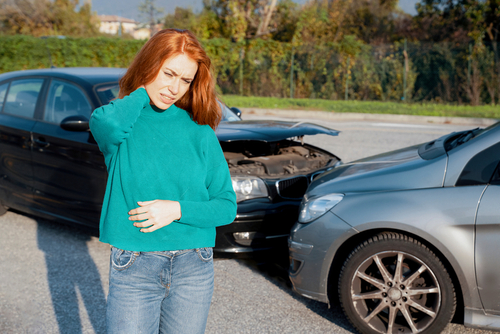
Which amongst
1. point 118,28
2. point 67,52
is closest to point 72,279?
point 67,52

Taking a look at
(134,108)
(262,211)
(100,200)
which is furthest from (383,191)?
(100,200)

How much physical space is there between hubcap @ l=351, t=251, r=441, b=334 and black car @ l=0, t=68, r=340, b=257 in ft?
3.56

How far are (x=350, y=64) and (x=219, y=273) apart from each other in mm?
17039

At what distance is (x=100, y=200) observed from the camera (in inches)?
176

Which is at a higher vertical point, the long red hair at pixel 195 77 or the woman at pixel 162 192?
the long red hair at pixel 195 77

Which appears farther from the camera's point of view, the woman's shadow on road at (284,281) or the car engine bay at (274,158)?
the car engine bay at (274,158)

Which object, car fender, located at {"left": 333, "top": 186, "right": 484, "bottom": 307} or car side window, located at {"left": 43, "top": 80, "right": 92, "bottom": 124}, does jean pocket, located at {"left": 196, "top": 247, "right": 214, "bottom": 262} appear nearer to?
car fender, located at {"left": 333, "top": 186, "right": 484, "bottom": 307}

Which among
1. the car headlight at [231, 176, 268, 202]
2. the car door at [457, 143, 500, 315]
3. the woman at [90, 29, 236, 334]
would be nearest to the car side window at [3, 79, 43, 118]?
the car headlight at [231, 176, 268, 202]

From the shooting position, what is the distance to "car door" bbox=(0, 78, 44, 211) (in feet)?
16.6

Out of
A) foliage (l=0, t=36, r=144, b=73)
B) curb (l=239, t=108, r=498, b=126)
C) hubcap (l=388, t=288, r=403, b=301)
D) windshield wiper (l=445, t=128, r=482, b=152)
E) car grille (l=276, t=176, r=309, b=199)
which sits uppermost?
foliage (l=0, t=36, r=144, b=73)

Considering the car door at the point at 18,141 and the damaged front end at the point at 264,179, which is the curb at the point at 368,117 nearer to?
the damaged front end at the point at 264,179

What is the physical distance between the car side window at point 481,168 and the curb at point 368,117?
40.0ft

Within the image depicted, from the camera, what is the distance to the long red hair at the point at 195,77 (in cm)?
178

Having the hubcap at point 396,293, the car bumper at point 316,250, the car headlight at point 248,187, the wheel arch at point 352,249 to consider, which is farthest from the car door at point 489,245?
the car headlight at point 248,187
